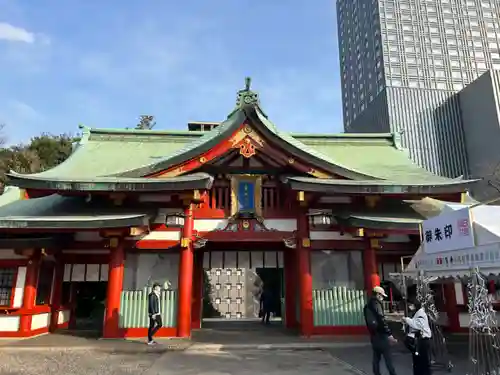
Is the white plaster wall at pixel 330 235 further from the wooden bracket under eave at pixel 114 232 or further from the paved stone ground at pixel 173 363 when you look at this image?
the wooden bracket under eave at pixel 114 232

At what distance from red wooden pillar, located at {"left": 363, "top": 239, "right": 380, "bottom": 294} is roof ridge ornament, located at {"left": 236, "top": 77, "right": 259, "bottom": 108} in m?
6.75

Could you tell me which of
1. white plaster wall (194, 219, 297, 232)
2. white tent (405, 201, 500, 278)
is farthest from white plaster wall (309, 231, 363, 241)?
white tent (405, 201, 500, 278)

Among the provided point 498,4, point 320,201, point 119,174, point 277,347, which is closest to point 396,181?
point 320,201

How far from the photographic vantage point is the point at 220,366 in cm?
976

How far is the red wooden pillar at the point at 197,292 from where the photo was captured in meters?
16.7

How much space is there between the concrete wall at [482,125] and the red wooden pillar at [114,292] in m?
→ 50.5

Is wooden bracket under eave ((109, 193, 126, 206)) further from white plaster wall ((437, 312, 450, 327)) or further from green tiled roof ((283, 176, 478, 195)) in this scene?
white plaster wall ((437, 312, 450, 327))

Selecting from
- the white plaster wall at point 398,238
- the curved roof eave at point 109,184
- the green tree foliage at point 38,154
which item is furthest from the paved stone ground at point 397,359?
the green tree foliage at point 38,154

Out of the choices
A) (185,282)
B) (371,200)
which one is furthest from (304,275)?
(185,282)

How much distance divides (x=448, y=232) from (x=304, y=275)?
6016 millimetres

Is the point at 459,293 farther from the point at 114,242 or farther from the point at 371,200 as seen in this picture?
the point at 114,242

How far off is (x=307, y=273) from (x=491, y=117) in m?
57.1

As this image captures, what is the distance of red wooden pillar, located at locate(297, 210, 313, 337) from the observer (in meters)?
13.8

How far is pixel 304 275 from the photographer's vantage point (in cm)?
1409
